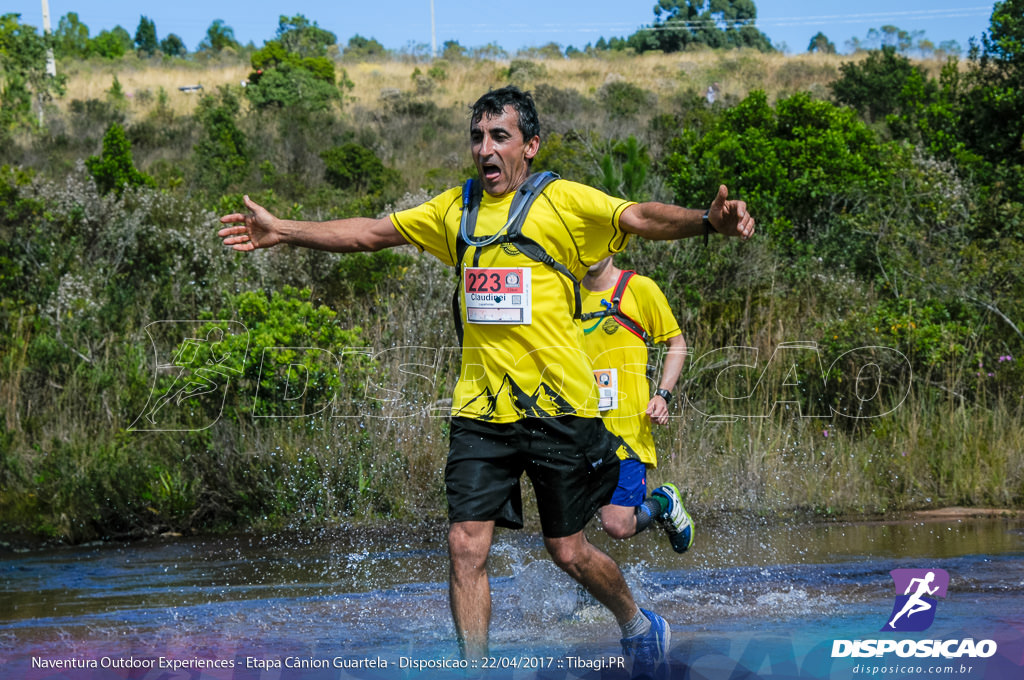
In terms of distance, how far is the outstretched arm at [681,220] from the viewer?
3.93m

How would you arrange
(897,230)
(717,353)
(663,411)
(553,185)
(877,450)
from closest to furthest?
(553,185) → (663,411) → (877,450) → (717,353) → (897,230)

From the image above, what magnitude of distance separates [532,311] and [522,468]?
637 mm

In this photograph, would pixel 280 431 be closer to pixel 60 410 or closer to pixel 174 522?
pixel 174 522

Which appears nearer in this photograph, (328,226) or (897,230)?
(328,226)

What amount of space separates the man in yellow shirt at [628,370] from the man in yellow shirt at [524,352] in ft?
4.32

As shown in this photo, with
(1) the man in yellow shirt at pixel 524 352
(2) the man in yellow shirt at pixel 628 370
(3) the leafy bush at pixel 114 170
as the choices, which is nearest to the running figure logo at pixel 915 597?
(2) the man in yellow shirt at pixel 628 370

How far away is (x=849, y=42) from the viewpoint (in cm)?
5247

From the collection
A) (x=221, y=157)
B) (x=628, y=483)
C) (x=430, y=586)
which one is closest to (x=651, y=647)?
(x=628, y=483)

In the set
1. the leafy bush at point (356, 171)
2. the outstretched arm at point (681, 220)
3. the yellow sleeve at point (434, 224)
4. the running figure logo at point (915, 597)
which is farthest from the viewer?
the leafy bush at point (356, 171)

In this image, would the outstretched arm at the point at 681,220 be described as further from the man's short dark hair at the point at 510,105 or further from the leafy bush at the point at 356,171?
the leafy bush at the point at 356,171

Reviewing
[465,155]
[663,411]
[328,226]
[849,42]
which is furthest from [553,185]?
[849,42]

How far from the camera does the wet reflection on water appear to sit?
17.4 feet

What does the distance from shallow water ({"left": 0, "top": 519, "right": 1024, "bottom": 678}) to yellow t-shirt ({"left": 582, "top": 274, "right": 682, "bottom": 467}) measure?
0.93 metres

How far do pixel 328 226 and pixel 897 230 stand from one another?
777 centimetres
